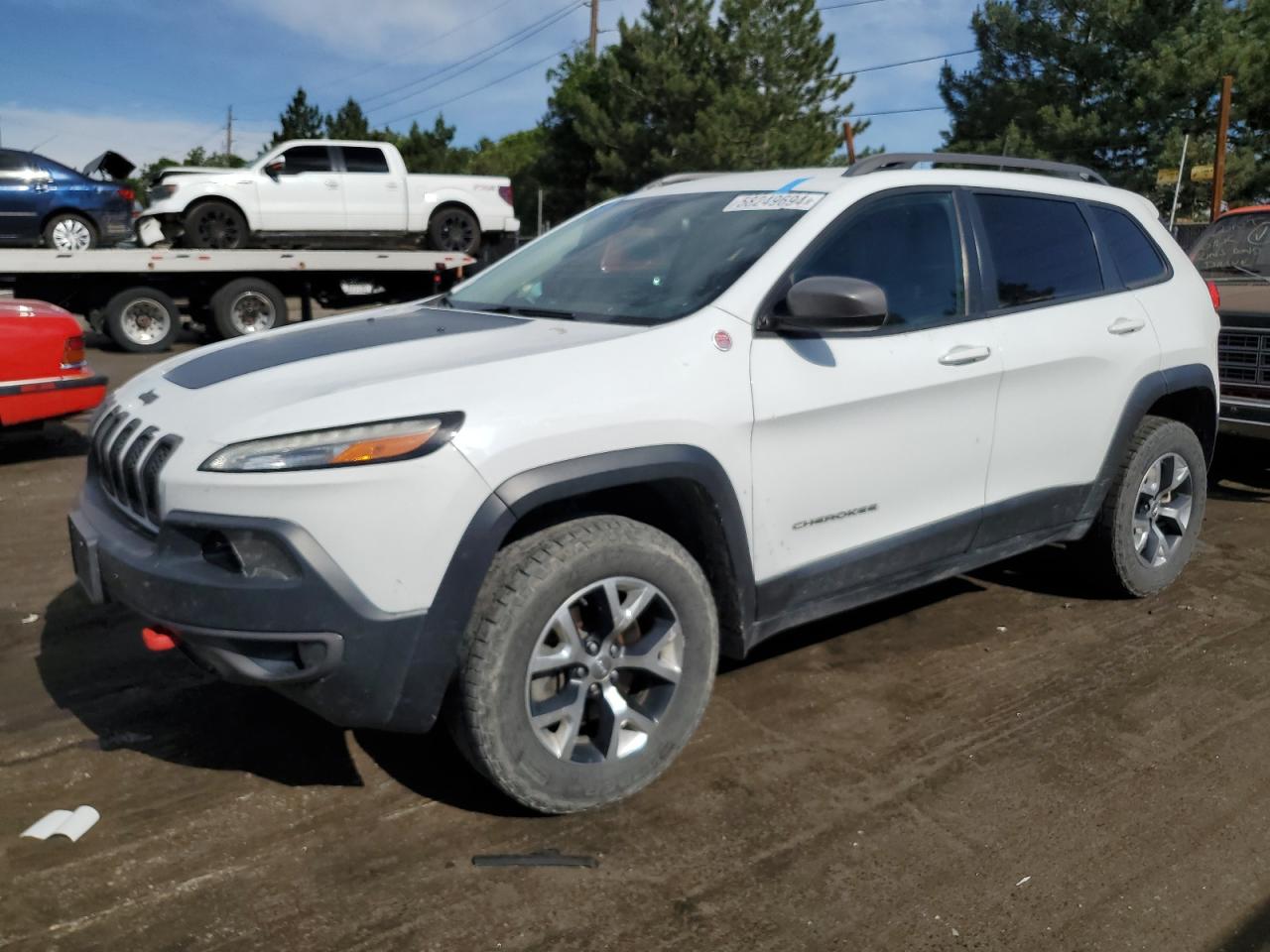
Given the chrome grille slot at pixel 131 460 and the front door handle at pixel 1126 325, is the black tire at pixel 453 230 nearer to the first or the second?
the front door handle at pixel 1126 325

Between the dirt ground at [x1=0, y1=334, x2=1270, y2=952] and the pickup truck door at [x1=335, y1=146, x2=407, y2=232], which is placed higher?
the pickup truck door at [x1=335, y1=146, x2=407, y2=232]

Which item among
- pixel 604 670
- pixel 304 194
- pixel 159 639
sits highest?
pixel 304 194

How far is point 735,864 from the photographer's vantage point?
9.30 ft

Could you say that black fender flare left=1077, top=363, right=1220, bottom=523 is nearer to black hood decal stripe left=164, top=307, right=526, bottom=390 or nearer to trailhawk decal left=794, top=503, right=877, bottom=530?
trailhawk decal left=794, top=503, right=877, bottom=530

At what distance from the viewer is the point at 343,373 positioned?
9.52 ft

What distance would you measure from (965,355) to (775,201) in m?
0.83

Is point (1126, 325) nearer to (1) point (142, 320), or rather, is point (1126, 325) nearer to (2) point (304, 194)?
(1) point (142, 320)

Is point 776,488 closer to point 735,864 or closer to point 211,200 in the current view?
point 735,864

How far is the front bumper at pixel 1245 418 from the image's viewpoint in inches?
247

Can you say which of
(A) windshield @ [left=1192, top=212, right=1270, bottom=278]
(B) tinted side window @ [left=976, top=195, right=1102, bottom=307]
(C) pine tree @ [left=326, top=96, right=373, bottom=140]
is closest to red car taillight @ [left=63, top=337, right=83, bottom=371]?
(B) tinted side window @ [left=976, top=195, right=1102, bottom=307]

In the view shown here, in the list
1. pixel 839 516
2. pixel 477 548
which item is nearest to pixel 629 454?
pixel 477 548

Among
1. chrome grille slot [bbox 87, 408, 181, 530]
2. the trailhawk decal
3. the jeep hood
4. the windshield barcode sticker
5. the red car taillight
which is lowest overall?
the trailhawk decal

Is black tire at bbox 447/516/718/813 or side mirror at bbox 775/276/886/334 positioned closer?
black tire at bbox 447/516/718/813

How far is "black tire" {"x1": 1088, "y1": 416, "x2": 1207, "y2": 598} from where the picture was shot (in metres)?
4.52
